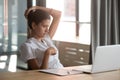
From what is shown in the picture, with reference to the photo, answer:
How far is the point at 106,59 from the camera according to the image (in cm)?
192

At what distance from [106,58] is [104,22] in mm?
2188

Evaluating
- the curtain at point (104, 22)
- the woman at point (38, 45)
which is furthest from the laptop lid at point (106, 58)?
the curtain at point (104, 22)

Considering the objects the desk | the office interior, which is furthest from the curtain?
the desk

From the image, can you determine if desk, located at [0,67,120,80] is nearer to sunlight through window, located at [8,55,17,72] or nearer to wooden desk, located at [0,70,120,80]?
wooden desk, located at [0,70,120,80]

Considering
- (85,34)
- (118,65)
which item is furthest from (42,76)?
(85,34)

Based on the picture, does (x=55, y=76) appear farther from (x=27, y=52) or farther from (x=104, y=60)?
(x=27, y=52)

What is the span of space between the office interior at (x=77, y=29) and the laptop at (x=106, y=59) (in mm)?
2017

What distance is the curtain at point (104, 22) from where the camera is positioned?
13.1 ft

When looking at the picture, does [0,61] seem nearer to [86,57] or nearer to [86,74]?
[86,57]

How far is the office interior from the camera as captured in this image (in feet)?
13.3

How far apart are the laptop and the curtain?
1.98 meters

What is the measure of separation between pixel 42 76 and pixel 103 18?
248 centimetres

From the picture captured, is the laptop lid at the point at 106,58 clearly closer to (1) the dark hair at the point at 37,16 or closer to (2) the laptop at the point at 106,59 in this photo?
(2) the laptop at the point at 106,59

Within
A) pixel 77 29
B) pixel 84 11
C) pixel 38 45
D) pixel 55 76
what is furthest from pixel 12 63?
pixel 55 76
